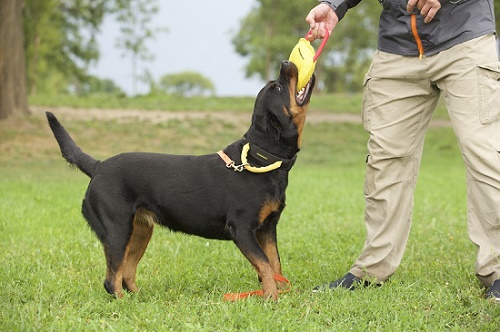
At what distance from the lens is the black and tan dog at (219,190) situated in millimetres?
4148

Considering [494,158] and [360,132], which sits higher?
[494,158]

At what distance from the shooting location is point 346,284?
456 centimetres

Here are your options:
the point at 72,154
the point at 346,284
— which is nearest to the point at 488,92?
the point at 346,284

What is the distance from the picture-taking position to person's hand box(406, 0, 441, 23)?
394 centimetres

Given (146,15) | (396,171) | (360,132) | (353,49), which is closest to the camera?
(396,171)

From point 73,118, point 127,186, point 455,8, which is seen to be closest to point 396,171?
point 455,8

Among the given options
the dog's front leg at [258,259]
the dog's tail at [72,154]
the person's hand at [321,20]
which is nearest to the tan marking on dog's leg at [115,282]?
the dog's tail at [72,154]

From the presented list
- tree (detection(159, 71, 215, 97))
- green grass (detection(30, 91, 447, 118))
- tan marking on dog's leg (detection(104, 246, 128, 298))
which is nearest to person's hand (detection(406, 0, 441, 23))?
tan marking on dog's leg (detection(104, 246, 128, 298))

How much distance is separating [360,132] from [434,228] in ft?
44.4

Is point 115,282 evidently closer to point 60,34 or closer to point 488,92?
point 488,92

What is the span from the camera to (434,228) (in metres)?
7.30

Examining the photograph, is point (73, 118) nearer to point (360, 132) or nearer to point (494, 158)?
point (360, 132)

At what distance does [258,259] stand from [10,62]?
14.3 metres

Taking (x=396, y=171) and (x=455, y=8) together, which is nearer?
(x=455, y=8)
